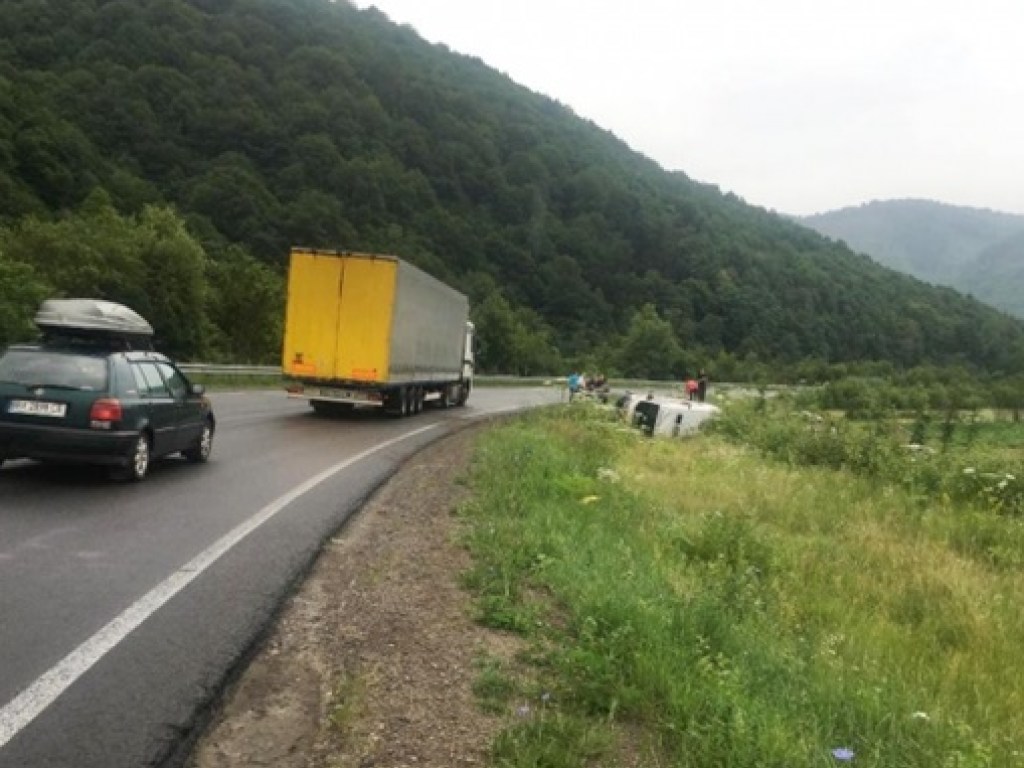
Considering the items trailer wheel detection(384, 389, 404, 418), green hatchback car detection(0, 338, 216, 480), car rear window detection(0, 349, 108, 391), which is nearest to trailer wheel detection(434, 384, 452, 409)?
trailer wheel detection(384, 389, 404, 418)

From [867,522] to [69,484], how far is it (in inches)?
371

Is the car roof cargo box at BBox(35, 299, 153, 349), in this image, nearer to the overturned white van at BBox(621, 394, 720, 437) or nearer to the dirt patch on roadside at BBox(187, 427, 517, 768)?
the dirt patch on roadside at BBox(187, 427, 517, 768)

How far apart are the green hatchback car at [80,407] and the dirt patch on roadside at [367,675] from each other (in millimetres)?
3600

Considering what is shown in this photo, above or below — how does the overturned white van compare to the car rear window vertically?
below

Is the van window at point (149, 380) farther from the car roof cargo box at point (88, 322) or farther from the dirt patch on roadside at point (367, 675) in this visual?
the dirt patch on roadside at point (367, 675)

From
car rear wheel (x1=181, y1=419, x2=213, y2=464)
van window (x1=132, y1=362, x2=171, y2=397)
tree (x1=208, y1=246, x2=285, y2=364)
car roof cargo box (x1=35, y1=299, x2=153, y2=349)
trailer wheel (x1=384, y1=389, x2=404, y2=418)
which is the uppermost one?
tree (x1=208, y1=246, x2=285, y2=364)

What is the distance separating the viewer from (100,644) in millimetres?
5176

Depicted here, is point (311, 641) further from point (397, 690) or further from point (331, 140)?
point (331, 140)

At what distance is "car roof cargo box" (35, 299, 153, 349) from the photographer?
11.0 meters

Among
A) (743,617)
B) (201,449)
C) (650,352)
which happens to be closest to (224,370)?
(201,449)

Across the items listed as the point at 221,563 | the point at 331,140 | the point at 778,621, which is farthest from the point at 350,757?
the point at 331,140

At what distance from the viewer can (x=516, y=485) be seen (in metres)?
11.4

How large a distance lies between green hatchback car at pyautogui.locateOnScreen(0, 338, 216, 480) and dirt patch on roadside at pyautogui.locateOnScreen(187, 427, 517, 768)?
11.8ft

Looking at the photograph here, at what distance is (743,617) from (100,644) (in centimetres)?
418
